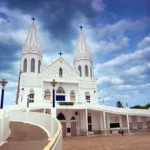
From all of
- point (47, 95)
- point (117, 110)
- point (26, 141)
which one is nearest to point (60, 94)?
point (47, 95)

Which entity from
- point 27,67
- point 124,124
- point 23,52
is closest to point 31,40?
point 23,52

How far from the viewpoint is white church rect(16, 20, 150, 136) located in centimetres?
2786

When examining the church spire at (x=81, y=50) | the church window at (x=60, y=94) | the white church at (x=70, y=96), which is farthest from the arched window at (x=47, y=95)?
the church spire at (x=81, y=50)

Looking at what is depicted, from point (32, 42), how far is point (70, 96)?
10471 millimetres

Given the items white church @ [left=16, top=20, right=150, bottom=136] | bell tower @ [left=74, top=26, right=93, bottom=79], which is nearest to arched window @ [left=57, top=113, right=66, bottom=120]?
white church @ [left=16, top=20, right=150, bottom=136]

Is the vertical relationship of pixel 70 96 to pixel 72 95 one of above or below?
below

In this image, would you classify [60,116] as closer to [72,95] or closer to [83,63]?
[72,95]

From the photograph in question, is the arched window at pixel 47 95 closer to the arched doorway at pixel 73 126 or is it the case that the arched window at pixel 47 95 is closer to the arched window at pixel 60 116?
the arched window at pixel 60 116

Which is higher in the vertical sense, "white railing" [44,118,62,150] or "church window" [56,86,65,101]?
"church window" [56,86,65,101]

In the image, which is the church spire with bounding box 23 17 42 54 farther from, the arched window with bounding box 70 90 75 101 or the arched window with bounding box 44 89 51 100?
the arched window with bounding box 70 90 75 101

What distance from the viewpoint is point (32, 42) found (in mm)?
31953

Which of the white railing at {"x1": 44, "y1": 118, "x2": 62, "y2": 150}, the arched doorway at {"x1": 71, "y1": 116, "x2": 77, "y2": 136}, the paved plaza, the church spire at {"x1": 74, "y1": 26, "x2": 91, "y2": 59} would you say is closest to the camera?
the white railing at {"x1": 44, "y1": 118, "x2": 62, "y2": 150}

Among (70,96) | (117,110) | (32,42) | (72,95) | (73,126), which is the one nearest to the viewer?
(117,110)

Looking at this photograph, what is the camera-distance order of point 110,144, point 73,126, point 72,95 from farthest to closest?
point 72,95
point 73,126
point 110,144
